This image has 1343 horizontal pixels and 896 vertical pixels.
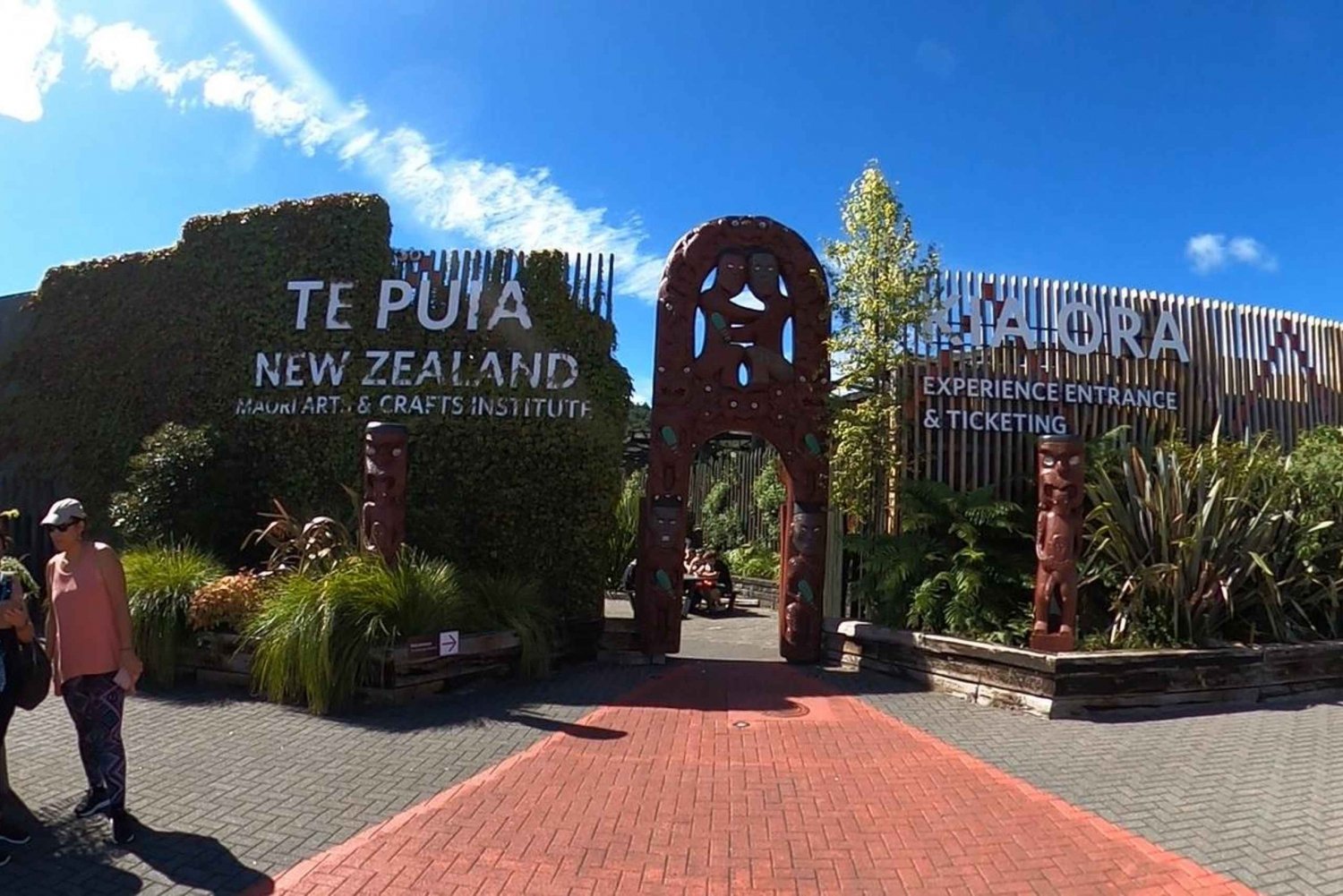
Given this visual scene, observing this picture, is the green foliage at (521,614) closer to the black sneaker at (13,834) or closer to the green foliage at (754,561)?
the black sneaker at (13,834)

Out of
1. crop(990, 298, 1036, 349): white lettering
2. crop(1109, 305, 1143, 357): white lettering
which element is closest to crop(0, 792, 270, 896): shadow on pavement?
crop(990, 298, 1036, 349): white lettering

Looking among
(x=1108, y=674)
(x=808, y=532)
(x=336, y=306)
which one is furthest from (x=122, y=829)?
(x=336, y=306)

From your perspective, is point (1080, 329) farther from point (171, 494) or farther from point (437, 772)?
point (171, 494)

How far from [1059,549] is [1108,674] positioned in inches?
42.6

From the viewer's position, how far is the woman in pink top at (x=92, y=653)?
4121 mm

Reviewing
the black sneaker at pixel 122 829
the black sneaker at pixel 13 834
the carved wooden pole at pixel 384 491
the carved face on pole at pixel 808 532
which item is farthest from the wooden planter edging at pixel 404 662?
the carved face on pole at pixel 808 532

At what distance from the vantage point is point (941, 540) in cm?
910

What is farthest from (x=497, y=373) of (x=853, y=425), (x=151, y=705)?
(x=151, y=705)

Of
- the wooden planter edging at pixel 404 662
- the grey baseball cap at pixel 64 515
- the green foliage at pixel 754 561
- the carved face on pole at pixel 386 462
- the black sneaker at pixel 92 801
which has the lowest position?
the black sneaker at pixel 92 801

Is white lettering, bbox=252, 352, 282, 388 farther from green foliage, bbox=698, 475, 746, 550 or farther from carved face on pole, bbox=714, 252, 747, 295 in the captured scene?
green foliage, bbox=698, 475, 746, 550

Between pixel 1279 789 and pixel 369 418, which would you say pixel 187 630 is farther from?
pixel 1279 789

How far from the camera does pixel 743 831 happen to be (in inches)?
172

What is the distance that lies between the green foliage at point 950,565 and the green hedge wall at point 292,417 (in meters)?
3.21

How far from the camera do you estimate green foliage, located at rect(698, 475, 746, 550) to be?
62.6 ft
